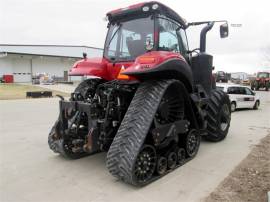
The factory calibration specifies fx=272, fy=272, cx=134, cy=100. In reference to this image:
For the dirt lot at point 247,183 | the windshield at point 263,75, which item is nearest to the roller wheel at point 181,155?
the dirt lot at point 247,183

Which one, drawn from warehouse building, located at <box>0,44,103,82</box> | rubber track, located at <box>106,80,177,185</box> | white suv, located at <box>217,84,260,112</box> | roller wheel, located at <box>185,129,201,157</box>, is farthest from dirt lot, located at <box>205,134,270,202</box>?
warehouse building, located at <box>0,44,103,82</box>

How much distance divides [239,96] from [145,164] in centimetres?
→ 1034

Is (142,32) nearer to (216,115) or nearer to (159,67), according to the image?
(159,67)

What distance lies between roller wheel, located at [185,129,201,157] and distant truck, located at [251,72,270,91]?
30.6 meters

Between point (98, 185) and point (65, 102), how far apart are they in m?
1.67

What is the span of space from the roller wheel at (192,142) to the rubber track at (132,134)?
1.38 m

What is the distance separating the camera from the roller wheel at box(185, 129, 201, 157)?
16.8 feet

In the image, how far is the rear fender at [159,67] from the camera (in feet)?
13.2

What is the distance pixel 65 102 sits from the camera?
16.0 ft

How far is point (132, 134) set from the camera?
12.8 ft

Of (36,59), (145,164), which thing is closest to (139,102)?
(145,164)

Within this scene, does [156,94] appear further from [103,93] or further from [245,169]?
[245,169]

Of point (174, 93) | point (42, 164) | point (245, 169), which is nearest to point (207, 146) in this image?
point (245, 169)

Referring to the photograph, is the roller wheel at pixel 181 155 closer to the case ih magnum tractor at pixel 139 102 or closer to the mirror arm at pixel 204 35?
the case ih magnum tractor at pixel 139 102
